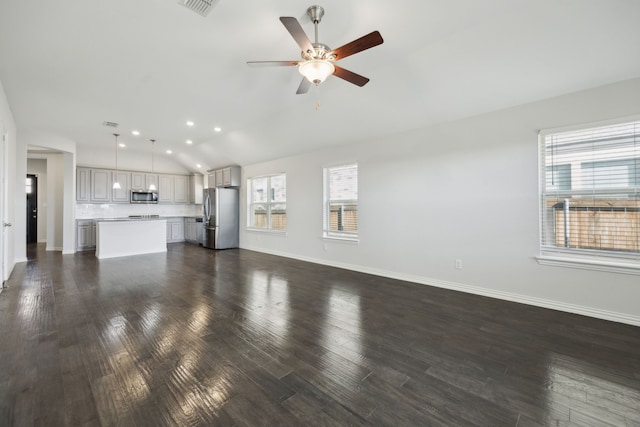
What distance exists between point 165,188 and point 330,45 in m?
8.27

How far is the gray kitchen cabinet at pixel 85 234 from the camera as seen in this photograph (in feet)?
23.6

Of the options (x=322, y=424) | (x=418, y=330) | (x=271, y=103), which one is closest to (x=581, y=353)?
(x=418, y=330)

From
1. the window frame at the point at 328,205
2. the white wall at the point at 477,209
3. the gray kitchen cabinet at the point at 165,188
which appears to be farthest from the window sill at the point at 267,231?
the gray kitchen cabinet at the point at 165,188

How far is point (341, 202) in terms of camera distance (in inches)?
212

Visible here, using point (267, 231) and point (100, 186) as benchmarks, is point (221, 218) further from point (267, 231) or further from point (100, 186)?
point (100, 186)

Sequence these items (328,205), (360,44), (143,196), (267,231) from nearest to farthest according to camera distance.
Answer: (360,44) → (328,205) → (267,231) → (143,196)

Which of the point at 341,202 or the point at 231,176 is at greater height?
the point at 231,176

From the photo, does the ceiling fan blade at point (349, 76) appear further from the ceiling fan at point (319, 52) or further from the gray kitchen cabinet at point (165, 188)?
the gray kitchen cabinet at point (165, 188)

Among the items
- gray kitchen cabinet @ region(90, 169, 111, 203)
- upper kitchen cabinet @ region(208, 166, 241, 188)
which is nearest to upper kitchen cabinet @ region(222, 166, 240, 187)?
upper kitchen cabinet @ region(208, 166, 241, 188)

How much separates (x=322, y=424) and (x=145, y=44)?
3698mm

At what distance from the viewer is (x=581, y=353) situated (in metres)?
2.17

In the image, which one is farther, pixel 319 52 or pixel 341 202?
pixel 341 202

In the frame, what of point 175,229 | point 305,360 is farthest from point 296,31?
point 175,229

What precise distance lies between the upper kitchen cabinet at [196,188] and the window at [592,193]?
9.45 m
